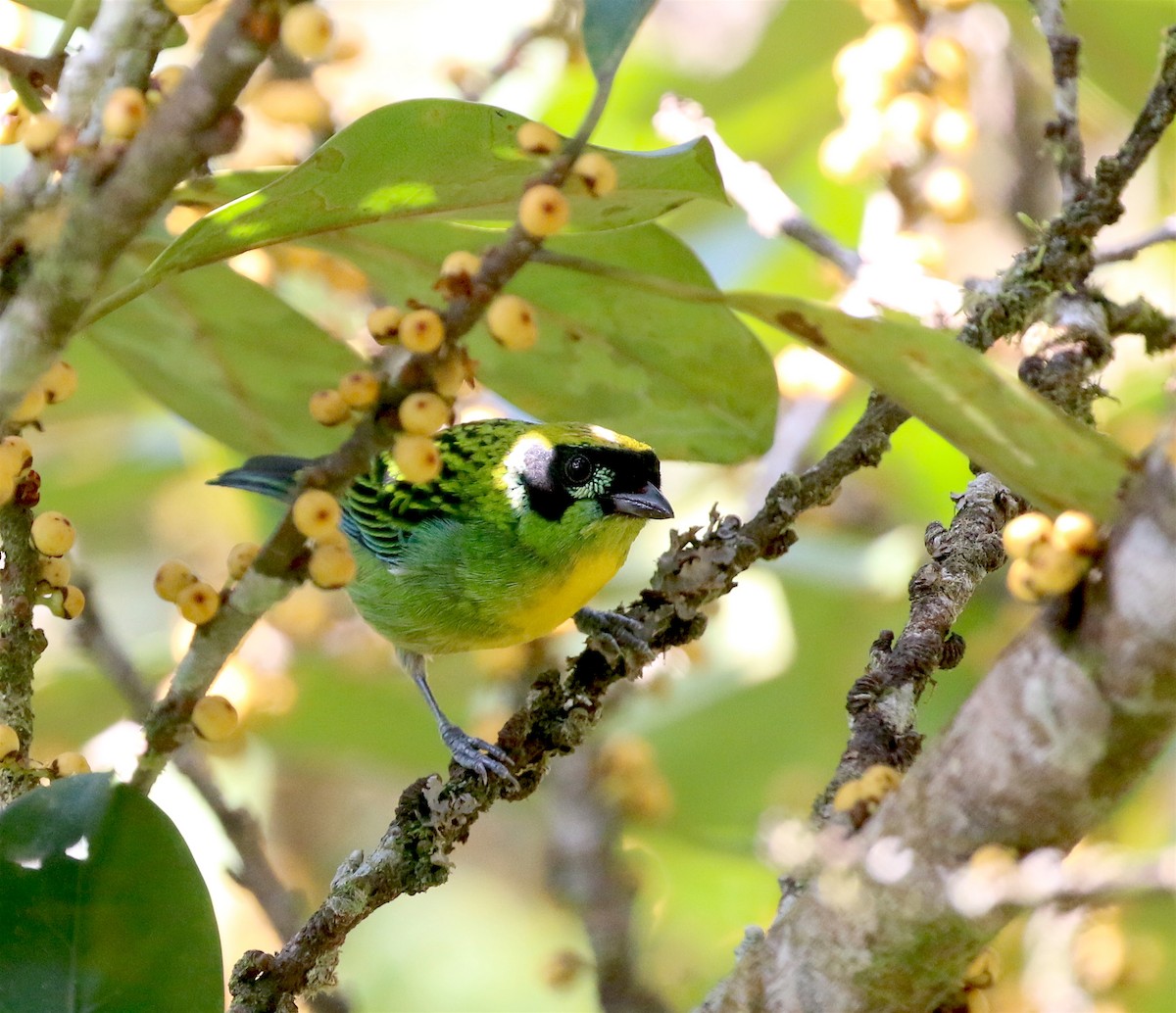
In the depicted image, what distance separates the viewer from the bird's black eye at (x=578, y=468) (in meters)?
3.20

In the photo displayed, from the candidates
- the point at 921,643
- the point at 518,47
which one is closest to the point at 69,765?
the point at 921,643

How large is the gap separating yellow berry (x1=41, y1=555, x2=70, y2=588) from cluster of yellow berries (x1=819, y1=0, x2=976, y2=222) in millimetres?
2161

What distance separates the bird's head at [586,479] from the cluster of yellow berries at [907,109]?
87 cm

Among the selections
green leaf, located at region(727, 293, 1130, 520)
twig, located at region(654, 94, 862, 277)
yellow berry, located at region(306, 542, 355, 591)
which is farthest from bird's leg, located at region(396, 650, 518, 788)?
twig, located at region(654, 94, 862, 277)

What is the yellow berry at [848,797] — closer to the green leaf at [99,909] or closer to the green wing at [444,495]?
the green leaf at [99,909]

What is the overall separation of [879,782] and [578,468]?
1.82m

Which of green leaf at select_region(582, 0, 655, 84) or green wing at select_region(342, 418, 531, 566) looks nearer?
green leaf at select_region(582, 0, 655, 84)

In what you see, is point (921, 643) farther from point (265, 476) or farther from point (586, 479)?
point (265, 476)

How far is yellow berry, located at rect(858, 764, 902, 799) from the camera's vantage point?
4.72ft

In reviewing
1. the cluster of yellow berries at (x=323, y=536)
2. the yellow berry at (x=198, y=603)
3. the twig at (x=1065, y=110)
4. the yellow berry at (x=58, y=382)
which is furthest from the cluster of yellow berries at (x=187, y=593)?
the twig at (x=1065, y=110)

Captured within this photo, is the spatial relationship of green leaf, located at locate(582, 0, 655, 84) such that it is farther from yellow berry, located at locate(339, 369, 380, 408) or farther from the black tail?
the black tail

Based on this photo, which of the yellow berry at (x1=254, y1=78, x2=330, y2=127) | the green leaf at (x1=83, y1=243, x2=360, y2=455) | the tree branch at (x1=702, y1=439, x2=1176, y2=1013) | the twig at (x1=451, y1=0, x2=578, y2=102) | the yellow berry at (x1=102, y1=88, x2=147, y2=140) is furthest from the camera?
the twig at (x1=451, y1=0, x2=578, y2=102)

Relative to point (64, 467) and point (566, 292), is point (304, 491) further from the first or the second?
point (64, 467)

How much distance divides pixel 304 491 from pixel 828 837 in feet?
2.06
